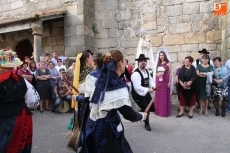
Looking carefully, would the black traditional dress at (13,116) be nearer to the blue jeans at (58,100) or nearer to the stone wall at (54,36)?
the blue jeans at (58,100)

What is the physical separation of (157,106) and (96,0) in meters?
5.77

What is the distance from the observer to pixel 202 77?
593 centimetres

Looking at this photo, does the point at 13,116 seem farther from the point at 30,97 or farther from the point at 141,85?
the point at 141,85

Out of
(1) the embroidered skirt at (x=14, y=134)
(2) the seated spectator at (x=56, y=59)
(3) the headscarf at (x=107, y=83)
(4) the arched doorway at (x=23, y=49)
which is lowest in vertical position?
(1) the embroidered skirt at (x=14, y=134)

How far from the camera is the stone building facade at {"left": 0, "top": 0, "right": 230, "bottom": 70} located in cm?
819

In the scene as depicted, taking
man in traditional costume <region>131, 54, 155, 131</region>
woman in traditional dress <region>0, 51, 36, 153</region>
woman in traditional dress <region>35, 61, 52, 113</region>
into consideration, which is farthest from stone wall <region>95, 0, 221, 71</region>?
woman in traditional dress <region>0, 51, 36, 153</region>

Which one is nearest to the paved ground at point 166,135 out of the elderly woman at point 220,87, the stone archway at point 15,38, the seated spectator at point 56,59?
the elderly woman at point 220,87

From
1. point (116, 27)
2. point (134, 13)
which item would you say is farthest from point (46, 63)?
point (134, 13)

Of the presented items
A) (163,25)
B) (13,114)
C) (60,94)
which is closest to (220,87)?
(163,25)

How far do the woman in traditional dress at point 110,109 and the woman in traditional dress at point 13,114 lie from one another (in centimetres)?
81

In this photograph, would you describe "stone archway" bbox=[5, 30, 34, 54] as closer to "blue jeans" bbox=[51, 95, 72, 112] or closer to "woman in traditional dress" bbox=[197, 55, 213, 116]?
"blue jeans" bbox=[51, 95, 72, 112]

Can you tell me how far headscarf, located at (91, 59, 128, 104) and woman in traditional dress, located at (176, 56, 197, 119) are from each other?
153 inches

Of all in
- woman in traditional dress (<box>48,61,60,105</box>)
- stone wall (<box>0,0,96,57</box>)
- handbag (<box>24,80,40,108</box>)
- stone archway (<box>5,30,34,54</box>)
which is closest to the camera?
handbag (<box>24,80,40,108</box>)

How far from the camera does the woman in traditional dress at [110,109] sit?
2.15m
